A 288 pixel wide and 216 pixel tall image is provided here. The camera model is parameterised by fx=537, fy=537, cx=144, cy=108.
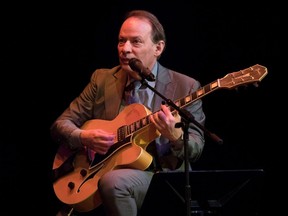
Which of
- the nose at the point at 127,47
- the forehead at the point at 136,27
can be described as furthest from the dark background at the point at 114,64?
the nose at the point at 127,47

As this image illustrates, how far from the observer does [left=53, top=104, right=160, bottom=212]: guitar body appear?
3178 millimetres

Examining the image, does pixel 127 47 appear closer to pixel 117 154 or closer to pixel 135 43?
pixel 135 43

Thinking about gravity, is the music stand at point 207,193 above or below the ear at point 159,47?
below

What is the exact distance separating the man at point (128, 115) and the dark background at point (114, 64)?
577mm

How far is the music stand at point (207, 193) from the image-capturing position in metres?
2.71

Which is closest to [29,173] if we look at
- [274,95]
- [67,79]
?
[67,79]

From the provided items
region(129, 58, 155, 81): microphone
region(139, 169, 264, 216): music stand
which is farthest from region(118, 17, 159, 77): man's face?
region(139, 169, 264, 216): music stand

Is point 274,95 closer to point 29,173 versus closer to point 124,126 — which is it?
point 124,126

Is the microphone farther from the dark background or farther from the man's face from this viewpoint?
the dark background

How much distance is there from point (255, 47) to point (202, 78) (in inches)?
18.1

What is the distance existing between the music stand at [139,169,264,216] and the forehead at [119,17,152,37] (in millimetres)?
1137

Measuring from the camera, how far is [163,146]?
3326 mm

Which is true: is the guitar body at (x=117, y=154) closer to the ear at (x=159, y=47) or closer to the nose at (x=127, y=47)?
the nose at (x=127, y=47)

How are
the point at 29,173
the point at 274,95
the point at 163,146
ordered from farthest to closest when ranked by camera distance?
the point at 29,173 → the point at 274,95 → the point at 163,146
